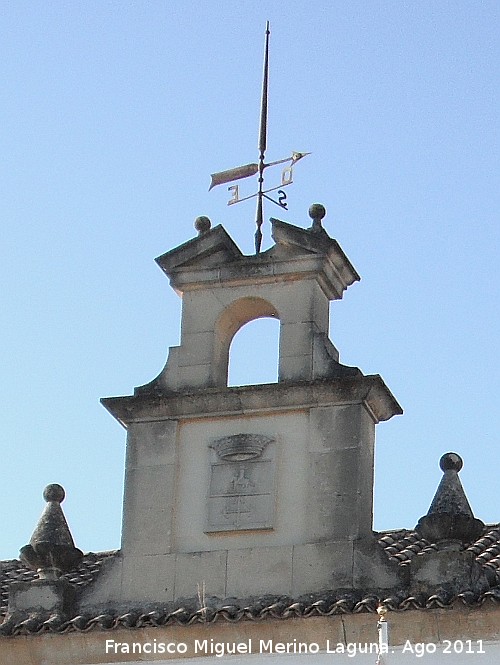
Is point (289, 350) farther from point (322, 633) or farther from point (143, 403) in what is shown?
point (322, 633)

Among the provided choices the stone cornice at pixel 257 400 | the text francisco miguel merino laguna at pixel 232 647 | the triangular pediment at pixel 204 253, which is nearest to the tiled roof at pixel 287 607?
the text francisco miguel merino laguna at pixel 232 647

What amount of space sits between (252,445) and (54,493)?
180 cm

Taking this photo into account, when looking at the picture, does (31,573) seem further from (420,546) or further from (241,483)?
(420,546)

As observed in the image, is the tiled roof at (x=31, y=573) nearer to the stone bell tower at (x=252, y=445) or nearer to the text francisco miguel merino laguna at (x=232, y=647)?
the stone bell tower at (x=252, y=445)

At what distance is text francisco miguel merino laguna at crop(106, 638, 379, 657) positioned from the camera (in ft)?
62.4

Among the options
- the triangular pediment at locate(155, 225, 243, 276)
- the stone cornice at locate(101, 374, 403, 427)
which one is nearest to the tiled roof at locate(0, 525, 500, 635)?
the stone cornice at locate(101, 374, 403, 427)

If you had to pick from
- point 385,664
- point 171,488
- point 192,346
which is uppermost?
point 192,346

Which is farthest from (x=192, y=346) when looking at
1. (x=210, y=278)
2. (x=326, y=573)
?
(x=326, y=573)

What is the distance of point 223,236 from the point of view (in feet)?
69.3

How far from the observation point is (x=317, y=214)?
823 inches

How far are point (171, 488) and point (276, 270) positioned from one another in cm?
208

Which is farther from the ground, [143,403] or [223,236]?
[223,236]

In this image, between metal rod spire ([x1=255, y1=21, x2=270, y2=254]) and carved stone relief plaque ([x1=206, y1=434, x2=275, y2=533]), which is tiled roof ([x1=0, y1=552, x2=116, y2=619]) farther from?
metal rod spire ([x1=255, y1=21, x2=270, y2=254])

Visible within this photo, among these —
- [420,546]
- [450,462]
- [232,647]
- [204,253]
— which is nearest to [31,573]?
[232,647]
